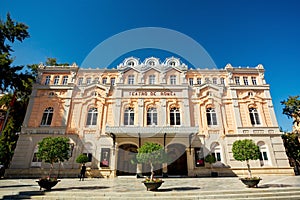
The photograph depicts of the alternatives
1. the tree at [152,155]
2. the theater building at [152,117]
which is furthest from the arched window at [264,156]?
the tree at [152,155]

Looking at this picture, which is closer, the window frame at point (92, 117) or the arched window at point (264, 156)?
the arched window at point (264, 156)

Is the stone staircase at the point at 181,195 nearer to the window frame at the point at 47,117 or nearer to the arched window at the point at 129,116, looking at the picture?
the arched window at the point at 129,116

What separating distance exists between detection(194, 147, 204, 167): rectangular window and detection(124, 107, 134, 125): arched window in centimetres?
743

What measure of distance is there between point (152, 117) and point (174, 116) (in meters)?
2.46

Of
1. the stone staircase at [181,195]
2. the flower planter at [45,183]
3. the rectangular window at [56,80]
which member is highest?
the rectangular window at [56,80]

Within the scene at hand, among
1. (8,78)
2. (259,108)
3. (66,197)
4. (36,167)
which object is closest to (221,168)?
(259,108)

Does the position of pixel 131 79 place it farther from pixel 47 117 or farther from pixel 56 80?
pixel 47 117

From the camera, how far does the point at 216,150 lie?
18719 mm

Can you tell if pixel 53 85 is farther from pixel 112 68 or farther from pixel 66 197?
pixel 66 197

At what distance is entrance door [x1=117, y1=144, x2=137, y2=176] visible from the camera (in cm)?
1825

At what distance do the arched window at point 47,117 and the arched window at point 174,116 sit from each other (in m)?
13.3

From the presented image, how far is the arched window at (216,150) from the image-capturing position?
18442mm

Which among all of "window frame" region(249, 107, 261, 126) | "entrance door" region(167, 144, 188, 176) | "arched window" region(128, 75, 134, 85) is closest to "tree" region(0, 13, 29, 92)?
"arched window" region(128, 75, 134, 85)

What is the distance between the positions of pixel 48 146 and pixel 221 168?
1532 centimetres
